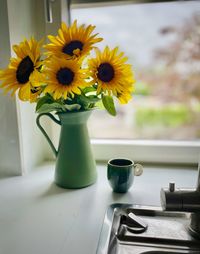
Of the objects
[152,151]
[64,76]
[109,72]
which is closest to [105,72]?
[109,72]

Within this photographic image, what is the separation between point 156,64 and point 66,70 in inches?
21.5

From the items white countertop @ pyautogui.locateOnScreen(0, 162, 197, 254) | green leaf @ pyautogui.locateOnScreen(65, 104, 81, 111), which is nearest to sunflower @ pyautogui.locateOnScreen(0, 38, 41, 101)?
green leaf @ pyautogui.locateOnScreen(65, 104, 81, 111)

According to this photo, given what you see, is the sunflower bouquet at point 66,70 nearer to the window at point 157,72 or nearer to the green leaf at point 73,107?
the green leaf at point 73,107

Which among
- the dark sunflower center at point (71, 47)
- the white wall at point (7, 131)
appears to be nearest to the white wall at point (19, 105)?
the white wall at point (7, 131)

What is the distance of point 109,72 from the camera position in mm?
731

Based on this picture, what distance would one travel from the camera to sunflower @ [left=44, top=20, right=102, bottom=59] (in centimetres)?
72

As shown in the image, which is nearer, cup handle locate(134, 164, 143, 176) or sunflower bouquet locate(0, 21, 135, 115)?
sunflower bouquet locate(0, 21, 135, 115)

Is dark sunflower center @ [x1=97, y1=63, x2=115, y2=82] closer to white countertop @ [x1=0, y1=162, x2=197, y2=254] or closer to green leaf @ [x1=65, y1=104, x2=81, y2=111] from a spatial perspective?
green leaf @ [x1=65, y1=104, x2=81, y2=111]

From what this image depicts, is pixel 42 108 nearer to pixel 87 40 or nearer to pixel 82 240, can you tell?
pixel 87 40

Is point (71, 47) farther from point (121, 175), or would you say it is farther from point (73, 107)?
point (121, 175)

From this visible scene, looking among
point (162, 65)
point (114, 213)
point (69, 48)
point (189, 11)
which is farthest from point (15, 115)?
point (189, 11)

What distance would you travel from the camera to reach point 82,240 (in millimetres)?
608

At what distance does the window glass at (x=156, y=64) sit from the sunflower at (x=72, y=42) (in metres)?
0.39

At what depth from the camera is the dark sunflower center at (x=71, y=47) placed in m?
0.73
